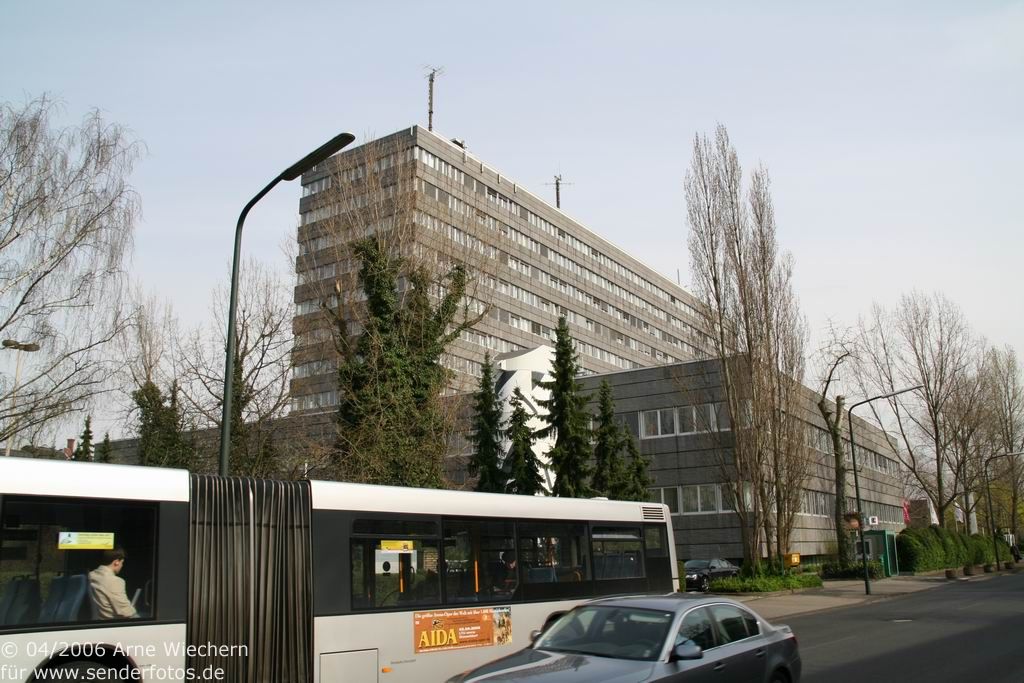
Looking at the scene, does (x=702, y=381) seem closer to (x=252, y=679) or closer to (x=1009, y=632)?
(x=1009, y=632)

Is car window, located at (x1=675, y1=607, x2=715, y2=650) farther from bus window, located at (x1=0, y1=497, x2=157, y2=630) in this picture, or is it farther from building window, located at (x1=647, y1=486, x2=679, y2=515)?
building window, located at (x1=647, y1=486, x2=679, y2=515)

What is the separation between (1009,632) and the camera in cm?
1719

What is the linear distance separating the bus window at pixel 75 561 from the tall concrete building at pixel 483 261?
2033cm

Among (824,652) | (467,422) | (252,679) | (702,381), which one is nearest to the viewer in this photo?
(252,679)

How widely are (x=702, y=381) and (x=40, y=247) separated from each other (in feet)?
87.8

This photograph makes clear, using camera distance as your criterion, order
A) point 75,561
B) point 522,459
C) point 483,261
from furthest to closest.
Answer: point 522,459, point 483,261, point 75,561


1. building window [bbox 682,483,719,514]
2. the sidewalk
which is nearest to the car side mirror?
the sidewalk

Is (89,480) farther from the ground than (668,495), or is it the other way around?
(89,480)

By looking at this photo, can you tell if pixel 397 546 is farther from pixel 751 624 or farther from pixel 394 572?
pixel 751 624

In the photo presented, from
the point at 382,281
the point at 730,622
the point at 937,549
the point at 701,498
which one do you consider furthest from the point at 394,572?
the point at 937,549

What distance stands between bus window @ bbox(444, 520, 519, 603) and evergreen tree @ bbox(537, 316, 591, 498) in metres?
24.4

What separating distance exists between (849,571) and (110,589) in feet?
137

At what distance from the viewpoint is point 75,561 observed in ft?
27.5

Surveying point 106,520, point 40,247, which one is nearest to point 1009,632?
point 106,520
